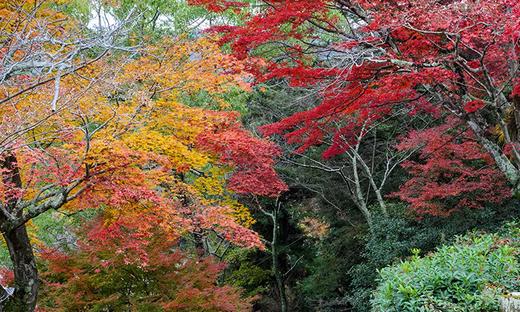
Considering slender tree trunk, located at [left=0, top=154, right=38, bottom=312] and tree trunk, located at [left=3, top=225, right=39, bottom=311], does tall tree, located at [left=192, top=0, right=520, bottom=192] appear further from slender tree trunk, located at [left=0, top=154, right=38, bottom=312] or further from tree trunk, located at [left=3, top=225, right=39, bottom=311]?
tree trunk, located at [left=3, top=225, right=39, bottom=311]

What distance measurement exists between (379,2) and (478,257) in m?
3.76

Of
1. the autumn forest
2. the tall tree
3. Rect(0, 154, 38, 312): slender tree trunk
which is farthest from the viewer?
Rect(0, 154, 38, 312): slender tree trunk

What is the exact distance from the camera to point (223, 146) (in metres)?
9.22

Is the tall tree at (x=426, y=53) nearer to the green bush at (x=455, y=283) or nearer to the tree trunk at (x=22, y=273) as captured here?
the green bush at (x=455, y=283)

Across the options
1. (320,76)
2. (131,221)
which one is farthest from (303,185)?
(131,221)

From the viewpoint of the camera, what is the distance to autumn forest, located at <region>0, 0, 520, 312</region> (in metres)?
4.77

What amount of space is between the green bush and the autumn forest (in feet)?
0.07

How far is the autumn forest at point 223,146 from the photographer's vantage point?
477cm

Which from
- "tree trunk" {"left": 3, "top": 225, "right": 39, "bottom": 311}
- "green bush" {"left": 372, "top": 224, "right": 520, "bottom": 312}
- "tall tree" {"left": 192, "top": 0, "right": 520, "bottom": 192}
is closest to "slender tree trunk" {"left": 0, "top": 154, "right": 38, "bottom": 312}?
"tree trunk" {"left": 3, "top": 225, "right": 39, "bottom": 311}

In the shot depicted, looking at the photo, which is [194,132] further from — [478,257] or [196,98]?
[478,257]

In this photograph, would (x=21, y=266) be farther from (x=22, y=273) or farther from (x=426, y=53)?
(x=426, y=53)

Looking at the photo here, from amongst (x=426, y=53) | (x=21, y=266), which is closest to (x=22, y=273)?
(x=21, y=266)

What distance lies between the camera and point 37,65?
3721mm

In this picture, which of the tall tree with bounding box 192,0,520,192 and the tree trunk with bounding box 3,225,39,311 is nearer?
the tall tree with bounding box 192,0,520,192
